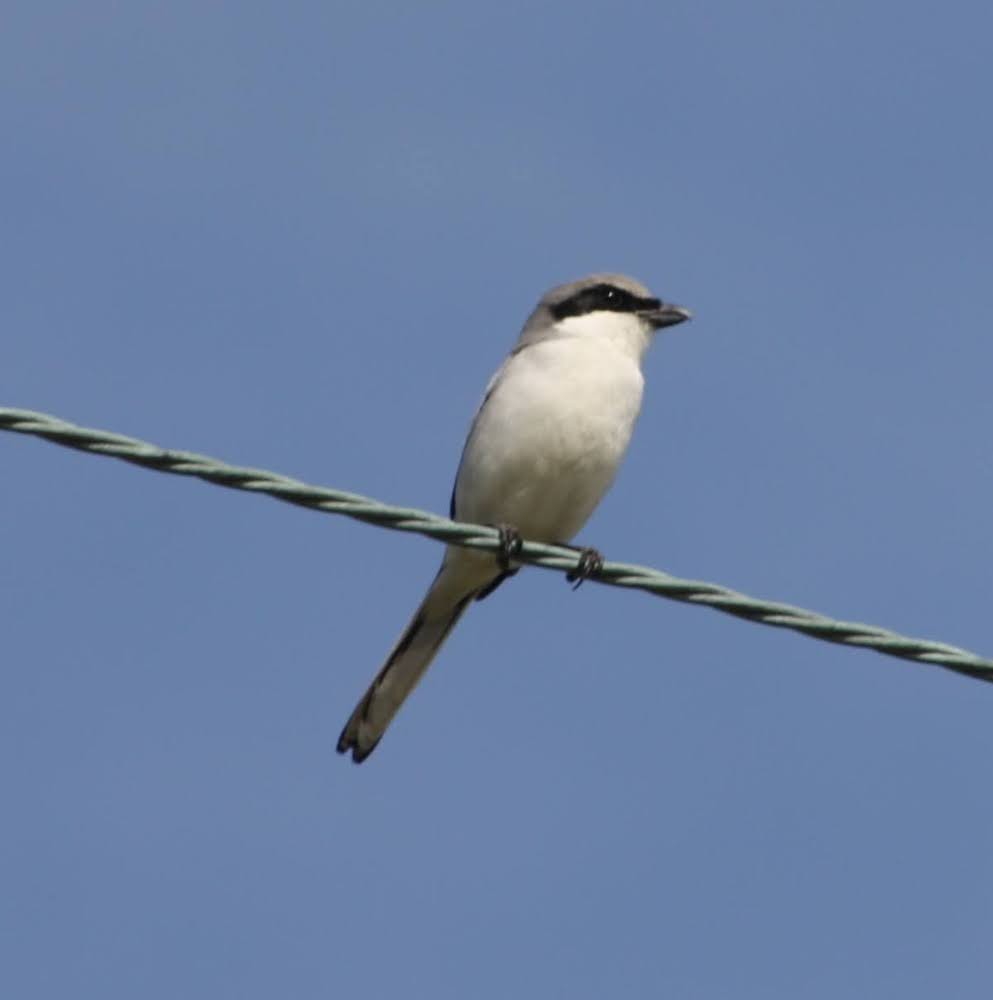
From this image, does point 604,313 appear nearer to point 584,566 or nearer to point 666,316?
point 666,316

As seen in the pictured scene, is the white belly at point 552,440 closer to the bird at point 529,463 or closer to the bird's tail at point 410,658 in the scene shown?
the bird at point 529,463

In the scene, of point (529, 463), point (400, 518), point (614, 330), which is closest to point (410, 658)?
point (529, 463)

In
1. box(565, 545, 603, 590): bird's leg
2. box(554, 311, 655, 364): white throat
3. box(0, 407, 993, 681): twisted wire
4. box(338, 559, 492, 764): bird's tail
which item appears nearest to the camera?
box(0, 407, 993, 681): twisted wire

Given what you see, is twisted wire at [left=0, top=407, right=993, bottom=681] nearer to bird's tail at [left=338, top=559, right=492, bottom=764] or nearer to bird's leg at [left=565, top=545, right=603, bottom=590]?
bird's leg at [left=565, top=545, right=603, bottom=590]

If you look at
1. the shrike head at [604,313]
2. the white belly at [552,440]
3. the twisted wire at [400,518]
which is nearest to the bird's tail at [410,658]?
the white belly at [552,440]

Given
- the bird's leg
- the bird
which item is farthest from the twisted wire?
the bird

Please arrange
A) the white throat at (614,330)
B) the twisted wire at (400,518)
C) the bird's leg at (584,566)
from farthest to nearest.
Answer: the white throat at (614,330) → the bird's leg at (584,566) → the twisted wire at (400,518)

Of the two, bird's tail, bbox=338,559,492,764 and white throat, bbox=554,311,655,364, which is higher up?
white throat, bbox=554,311,655,364
